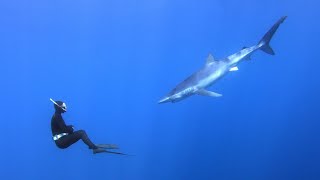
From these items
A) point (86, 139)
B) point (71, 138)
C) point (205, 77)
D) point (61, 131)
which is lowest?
point (86, 139)

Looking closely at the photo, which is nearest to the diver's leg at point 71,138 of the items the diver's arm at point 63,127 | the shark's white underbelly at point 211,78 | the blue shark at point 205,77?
the diver's arm at point 63,127

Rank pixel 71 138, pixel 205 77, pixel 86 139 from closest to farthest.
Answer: pixel 86 139
pixel 71 138
pixel 205 77

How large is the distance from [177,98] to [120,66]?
1364 centimetres

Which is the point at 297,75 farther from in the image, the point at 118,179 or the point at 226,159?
the point at 118,179

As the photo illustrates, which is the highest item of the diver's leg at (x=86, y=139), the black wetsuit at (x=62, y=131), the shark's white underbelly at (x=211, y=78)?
the shark's white underbelly at (x=211, y=78)

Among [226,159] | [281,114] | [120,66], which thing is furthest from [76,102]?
[281,114]

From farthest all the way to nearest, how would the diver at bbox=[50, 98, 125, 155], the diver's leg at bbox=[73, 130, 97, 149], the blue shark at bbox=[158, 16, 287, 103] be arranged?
the blue shark at bbox=[158, 16, 287, 103], the diver at bbox=[50, 98, 125, 155], the diver's leg at bbox=[73, 130, 97, 149]

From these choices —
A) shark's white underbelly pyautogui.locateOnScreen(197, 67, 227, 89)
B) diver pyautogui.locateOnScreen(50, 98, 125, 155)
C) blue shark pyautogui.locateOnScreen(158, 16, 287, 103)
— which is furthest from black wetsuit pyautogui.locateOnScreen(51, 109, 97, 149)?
shark's white underbelly pyautogui.locateOnScreen(197, 67, 227, 89)

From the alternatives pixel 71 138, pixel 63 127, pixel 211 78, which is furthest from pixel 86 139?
pixel 211 78

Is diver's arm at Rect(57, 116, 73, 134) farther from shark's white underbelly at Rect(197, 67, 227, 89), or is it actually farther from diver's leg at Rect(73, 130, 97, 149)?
shark's white underbelly at Rect(197, 67, 227, 89)

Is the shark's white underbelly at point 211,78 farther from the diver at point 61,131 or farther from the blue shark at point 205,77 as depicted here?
the diver at point 61,131

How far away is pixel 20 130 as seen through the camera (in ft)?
78.3

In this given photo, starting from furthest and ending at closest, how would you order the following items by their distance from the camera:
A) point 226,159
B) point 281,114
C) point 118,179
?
1. point 281,114
2. point 226,159
3. point 118,179

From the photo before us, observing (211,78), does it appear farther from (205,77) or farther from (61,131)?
(61,131)
